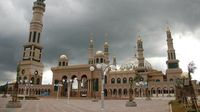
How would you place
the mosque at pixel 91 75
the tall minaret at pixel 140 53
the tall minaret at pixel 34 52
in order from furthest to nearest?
the tall minaret at pixel 140 53, the tall minaret at pixel 34 52, the mosque at pixel 91 75

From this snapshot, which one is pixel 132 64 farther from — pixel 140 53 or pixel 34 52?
pixel 34 52

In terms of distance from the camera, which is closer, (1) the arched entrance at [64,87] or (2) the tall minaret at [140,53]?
(1) the arched entrance at [64,87]

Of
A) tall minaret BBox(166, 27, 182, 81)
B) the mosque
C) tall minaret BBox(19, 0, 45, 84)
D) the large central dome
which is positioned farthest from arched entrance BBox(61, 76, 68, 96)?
tall minaret BBox(166, 27, 182, 81)

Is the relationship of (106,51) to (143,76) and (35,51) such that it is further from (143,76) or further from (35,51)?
(35,51)

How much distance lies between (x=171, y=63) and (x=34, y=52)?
62843mm

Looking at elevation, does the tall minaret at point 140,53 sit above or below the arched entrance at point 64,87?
above

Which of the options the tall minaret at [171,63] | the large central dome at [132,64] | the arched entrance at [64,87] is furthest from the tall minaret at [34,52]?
the tall minaret at [171,63]

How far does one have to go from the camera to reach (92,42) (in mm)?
101312

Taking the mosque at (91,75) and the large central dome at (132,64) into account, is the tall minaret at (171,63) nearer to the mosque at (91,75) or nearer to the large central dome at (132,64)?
the mosque at (91,75)

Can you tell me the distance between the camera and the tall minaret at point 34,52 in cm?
8669

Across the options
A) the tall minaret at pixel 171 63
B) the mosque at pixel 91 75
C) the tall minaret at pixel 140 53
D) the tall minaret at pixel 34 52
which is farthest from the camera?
the tall minaret at pixel 140 53

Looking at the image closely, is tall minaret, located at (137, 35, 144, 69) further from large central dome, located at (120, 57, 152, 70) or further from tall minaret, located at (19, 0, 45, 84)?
tall minaret, located at (19, 0, 45, 84)

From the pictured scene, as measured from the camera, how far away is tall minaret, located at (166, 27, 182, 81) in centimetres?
8219

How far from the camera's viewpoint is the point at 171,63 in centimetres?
8456
